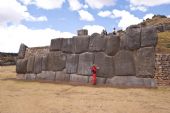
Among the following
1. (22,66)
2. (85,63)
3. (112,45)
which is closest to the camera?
(112,45)

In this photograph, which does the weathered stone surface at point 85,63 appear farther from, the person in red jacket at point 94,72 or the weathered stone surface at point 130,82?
the weathered stone surface at point 130,82

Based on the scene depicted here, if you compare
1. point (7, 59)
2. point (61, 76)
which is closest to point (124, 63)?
point (61, 76)

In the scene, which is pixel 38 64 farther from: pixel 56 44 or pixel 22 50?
pixel 22 50

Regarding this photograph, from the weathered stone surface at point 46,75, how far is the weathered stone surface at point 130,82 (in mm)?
4253

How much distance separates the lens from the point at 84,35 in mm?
17969

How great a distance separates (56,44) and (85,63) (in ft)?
9.19

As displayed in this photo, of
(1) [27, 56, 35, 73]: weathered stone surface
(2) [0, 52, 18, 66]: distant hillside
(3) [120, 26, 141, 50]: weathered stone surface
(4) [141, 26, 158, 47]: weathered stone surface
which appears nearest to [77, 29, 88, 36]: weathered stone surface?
(3) [120, 26, 141, 50]: weathered stone surface

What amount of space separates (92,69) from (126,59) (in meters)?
1.96

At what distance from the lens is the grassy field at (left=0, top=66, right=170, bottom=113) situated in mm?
9781

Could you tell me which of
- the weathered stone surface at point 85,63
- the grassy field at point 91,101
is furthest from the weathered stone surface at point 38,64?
the grassy field at point 91,101

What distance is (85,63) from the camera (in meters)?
17.3

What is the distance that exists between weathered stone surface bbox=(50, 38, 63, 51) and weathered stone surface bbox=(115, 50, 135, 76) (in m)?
4.50

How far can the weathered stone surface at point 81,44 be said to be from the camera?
685 inches

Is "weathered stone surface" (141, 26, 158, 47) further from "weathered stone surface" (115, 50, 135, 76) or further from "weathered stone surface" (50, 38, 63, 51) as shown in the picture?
"weathered stone surface" (50, 38, 63, 51)
